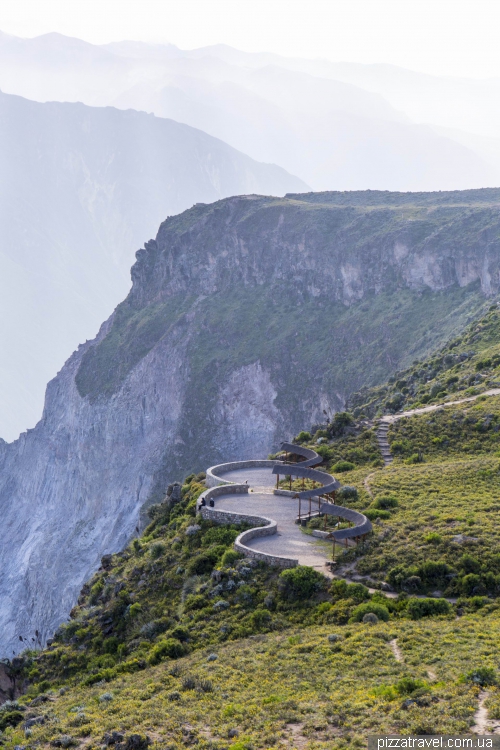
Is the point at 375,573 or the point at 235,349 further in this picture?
the point at 235,349

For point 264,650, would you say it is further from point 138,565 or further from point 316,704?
point 138,565

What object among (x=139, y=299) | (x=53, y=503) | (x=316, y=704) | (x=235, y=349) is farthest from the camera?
(x=139, y=299)

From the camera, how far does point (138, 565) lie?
139ft

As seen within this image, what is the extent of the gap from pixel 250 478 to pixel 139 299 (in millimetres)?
110839

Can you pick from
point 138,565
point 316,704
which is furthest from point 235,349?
point 316,704

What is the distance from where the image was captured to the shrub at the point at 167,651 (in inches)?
1225

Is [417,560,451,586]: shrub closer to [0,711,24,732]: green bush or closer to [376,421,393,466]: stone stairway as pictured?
[0,711,24,732]: green bush

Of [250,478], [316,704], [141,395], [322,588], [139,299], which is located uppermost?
[139,299]

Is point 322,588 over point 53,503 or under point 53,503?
under

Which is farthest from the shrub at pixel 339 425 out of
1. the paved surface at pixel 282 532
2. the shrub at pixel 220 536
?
the shrub at pixel 220 536

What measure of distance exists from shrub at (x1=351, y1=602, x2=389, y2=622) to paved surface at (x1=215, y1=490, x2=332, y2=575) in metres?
3.92

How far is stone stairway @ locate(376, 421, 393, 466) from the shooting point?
51.7 metres

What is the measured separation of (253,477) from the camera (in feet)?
174
